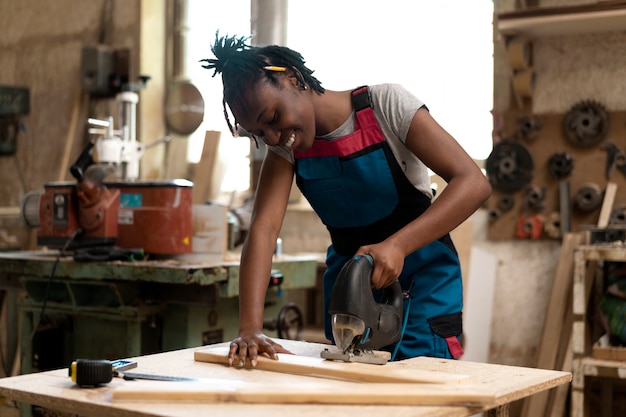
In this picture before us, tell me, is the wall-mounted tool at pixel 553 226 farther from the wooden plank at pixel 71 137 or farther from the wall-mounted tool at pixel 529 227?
the wooden plank at pixel 71 137

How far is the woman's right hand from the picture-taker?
5.64 ft

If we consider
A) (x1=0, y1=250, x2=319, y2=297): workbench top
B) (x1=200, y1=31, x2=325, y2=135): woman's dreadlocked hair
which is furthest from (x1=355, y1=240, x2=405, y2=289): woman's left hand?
(x1=0, y1=250, x2=319, y2=297): workbench top

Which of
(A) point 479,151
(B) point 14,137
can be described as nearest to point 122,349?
(A) point 479,151

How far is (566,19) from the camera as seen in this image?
11.0ft

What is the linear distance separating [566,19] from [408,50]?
1109 mm

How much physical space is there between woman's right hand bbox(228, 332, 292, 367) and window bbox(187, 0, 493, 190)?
236cm

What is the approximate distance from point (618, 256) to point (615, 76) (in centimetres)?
94

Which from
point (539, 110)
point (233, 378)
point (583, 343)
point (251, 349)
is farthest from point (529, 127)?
point (233, 378)

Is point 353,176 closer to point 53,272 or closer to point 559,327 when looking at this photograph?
point 53,272

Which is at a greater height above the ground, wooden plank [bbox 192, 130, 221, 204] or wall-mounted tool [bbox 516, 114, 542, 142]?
wall-mounted tool [bbox 516, 114, 542, 142]

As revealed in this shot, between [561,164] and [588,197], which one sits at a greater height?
[561,164]

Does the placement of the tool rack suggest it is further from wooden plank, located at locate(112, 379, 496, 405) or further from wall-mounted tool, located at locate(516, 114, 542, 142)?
wooden plank, located at locate(112, 379, 496, 405)

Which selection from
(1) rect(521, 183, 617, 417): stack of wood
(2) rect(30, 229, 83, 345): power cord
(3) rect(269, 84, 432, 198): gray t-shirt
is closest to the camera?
(3) rect(269, 84, 432, 198): gray t-shirt

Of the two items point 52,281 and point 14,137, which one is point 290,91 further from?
point 14,137
